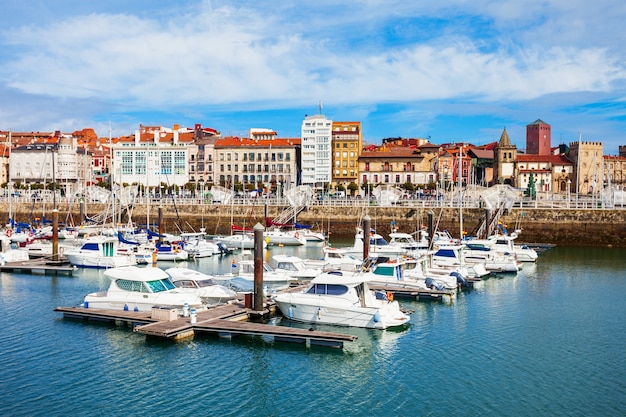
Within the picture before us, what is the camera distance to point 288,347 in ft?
76.5

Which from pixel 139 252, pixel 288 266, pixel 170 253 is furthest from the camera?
pixel 170 253

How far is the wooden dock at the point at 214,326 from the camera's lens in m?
23.0

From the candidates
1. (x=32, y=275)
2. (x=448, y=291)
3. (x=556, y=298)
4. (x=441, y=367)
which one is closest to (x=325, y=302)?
(x=441, y=367)

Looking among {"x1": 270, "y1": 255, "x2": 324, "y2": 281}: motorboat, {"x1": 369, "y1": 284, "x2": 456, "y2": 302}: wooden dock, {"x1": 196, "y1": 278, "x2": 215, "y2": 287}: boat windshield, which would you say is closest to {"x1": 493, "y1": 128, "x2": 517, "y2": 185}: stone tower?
{"x1": 270, "y1": 255, "x2": 324, "y2": 281}: motorboat

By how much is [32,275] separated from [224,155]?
65933mm

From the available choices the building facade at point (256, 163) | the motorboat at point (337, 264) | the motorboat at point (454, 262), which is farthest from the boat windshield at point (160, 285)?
the building facade at point (256, 163)

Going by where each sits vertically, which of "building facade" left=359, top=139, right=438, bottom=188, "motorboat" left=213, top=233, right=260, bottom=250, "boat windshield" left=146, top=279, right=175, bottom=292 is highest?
"building facade" left=359, top=139, right=438, bottom=188

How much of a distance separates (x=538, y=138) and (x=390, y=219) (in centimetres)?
7625

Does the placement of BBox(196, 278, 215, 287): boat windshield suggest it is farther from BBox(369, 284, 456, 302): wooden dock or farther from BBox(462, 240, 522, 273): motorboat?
BBox(462, 240, 522, 273): motorboat

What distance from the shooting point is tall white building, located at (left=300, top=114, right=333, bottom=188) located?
4008 inches

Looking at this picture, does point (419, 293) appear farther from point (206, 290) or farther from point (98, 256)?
point (98, 256)

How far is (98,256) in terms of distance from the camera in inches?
1614

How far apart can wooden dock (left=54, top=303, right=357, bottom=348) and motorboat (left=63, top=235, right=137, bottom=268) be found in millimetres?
14250

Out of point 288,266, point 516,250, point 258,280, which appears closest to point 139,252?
point 288,266
